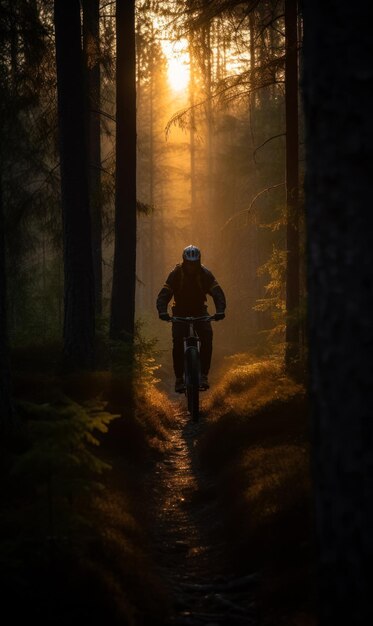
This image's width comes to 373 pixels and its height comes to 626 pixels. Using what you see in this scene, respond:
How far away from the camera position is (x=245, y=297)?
31625mm

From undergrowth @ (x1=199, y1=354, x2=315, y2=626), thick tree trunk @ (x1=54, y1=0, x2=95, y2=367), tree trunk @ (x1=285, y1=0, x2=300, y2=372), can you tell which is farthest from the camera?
tree trunk @ (x1=285, y1=0, x2=300, y2=372)

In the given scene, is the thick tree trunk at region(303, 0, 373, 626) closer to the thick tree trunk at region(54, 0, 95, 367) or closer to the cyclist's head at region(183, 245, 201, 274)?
the cyclist's head at region(183, 245, 201, 274)

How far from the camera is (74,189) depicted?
33.5ft

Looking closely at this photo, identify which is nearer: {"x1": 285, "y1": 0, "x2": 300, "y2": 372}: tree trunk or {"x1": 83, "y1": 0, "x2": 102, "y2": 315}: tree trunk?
{"x1": 285, "y1": 0, "x2": 300, "y2": 372}: tree trunk

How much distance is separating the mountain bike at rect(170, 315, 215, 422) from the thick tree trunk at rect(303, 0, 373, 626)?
6678mm

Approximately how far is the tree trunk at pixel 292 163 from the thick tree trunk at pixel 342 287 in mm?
8252

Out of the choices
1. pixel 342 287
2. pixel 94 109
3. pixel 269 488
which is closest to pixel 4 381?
pixel 269 488

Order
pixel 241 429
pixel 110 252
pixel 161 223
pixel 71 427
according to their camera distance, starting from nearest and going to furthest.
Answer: pixel 71 427
pixel 241 429
pixel 161 223
pixel 110 252

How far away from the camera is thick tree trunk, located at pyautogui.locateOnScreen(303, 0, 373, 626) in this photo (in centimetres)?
275

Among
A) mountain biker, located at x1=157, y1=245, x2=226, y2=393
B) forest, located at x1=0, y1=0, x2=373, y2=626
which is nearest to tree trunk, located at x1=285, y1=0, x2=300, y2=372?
forest, located at x1=0, y1=0, x2=373, y2=626

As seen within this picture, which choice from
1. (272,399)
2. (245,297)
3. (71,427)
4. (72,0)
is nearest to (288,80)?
(72,0)

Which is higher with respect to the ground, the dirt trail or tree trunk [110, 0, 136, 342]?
tree trunk [110, 0, 136, 342]

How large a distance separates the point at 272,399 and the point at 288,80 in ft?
23.1

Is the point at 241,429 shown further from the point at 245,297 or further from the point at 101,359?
the point at 245,297
